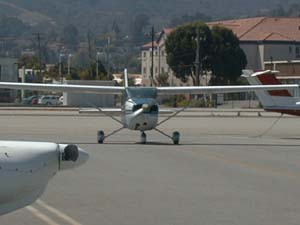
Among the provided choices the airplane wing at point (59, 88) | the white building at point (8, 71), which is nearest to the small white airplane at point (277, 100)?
the airplane wing at point (59, 88)

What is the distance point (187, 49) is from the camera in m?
106

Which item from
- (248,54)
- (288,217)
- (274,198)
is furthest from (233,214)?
(248,54)

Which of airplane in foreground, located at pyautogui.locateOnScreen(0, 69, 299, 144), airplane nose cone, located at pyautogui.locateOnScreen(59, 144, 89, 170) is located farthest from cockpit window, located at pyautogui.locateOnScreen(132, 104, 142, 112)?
airplane nose cone, located at pyautogui.locateOnScreen(59, 144, 89, 170)

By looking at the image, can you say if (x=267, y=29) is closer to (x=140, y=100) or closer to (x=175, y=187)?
(x=140, y=100)

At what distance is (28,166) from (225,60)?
319 feet

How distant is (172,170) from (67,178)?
325cm

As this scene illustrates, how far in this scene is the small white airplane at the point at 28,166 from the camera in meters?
→ 7.88

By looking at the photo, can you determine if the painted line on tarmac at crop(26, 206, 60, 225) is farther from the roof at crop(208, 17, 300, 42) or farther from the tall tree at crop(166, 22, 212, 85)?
the roof at crop(208, 17, 300, 42)

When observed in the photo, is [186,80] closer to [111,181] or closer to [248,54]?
[248,54]

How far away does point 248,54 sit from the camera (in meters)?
128

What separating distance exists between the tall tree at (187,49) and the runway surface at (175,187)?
239 ft

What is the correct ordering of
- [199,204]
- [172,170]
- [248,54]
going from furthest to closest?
[248,54] → [172,170] → [199,204]

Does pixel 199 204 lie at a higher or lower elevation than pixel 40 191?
lower

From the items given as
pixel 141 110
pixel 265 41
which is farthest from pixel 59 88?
pixel 265 41
